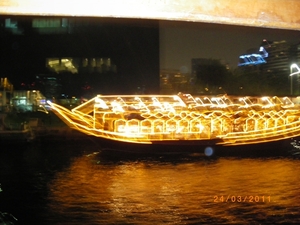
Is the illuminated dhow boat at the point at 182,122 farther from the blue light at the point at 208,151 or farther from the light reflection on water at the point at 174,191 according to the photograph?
the light reflection on water at the point at 174,191

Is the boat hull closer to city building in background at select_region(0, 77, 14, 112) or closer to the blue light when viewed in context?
the blue light

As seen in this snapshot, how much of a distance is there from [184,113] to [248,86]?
779 cm

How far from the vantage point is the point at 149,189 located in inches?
234

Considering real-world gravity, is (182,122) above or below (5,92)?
below

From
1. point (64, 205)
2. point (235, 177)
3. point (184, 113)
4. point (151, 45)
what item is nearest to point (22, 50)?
point (151, 45)

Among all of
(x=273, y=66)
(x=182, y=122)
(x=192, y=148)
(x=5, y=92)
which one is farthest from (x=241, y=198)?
(x=273, y=66)

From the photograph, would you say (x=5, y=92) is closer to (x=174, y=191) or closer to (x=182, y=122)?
(x=182, y=122)

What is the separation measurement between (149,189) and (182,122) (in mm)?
5822

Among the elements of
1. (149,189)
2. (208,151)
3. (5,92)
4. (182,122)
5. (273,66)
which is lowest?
(208,151)

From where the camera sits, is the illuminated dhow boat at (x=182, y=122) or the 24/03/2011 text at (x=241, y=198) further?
the illuminated dhow boat at (x=182, y=122)

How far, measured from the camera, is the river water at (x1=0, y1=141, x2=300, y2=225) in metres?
4.22

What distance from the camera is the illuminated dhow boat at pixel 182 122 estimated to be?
11156 mm

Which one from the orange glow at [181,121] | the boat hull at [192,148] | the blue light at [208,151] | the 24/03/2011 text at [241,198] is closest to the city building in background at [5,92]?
the orange glow at [181,121]

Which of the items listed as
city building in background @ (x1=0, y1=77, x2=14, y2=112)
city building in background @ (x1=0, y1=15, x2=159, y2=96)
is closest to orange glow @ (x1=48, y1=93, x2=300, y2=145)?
city building in background @ (x1=0, y1=77, x2=14, y2=112)
